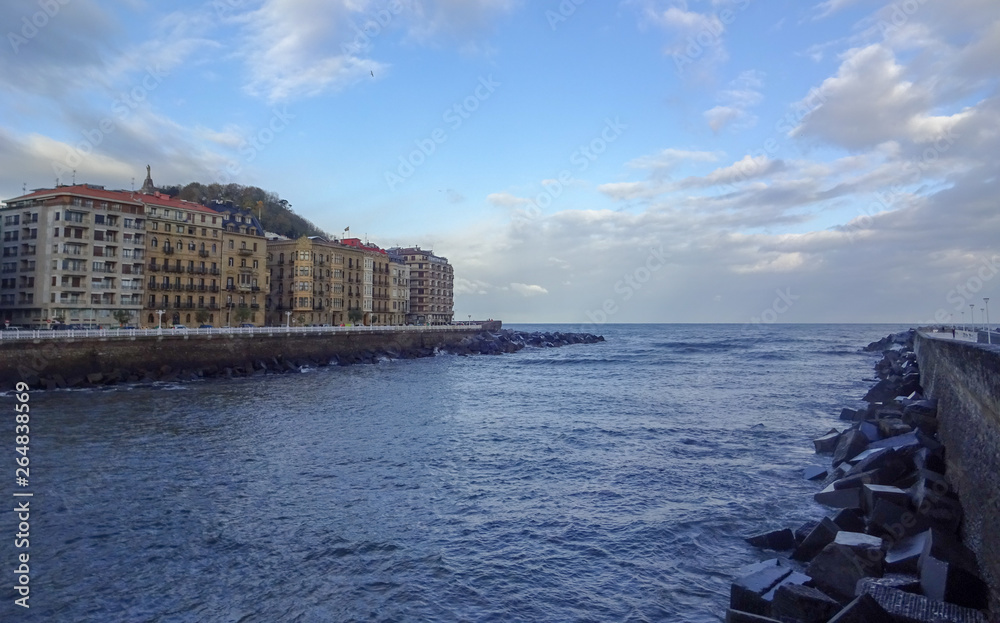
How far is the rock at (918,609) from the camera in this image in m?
7.72

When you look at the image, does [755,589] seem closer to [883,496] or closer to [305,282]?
[883,496]

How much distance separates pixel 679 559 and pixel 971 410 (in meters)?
7.63

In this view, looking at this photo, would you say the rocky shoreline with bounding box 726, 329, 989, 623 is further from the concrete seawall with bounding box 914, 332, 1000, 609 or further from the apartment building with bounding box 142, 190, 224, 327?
the apartment building with bounding box 142, 190, 224, 327

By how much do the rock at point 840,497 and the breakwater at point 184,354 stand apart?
4716cm

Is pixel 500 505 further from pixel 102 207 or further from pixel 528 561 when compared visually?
pixel 102 207

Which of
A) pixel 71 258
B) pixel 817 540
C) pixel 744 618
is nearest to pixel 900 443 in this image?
pixel 817 540

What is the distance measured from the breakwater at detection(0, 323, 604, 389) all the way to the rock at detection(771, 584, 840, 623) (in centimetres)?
4760

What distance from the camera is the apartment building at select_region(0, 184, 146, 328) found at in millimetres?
65562

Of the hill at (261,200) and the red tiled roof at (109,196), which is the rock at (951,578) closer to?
the red tiled roof at (109,196)

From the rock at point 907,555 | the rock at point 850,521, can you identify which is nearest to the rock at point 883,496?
the rock at point 850,521

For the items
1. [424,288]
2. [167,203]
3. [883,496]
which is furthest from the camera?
[424,288]

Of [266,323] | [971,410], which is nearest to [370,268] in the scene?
[266,323]

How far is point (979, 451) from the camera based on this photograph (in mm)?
11367

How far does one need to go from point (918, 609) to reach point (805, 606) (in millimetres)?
1460
